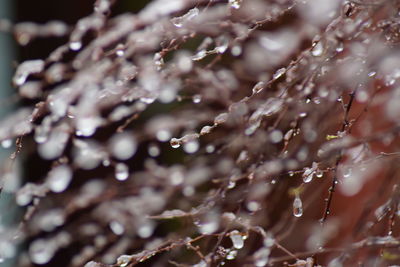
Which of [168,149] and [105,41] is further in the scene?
[168,149]

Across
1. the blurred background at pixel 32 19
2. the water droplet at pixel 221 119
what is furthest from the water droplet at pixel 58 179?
the blurred background at pixel 32 19

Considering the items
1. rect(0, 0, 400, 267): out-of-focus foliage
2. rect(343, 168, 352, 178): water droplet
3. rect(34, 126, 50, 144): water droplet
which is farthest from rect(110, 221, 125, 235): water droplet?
rect(343, 168, 352, 178): water droplet

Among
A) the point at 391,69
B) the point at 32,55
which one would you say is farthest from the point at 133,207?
the point at 32,55

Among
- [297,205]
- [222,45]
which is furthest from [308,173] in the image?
[222,45]

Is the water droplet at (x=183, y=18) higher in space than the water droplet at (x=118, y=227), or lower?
higher

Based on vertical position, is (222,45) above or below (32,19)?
above

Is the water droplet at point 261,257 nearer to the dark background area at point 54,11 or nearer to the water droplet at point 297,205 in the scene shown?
the water droplet at point 297,205

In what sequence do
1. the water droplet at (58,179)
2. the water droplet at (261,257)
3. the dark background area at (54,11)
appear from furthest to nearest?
1. the dark background area at (54,11)
2. the water droplet at (58,179)
3. the water droplet at (261,257)

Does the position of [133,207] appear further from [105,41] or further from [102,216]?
[105,41]

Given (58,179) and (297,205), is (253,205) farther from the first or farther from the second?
(58,179)

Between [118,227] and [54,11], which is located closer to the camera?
[118,227]

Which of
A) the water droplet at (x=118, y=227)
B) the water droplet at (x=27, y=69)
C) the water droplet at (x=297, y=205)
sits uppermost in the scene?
the water droplet at (x=27, y=69)
